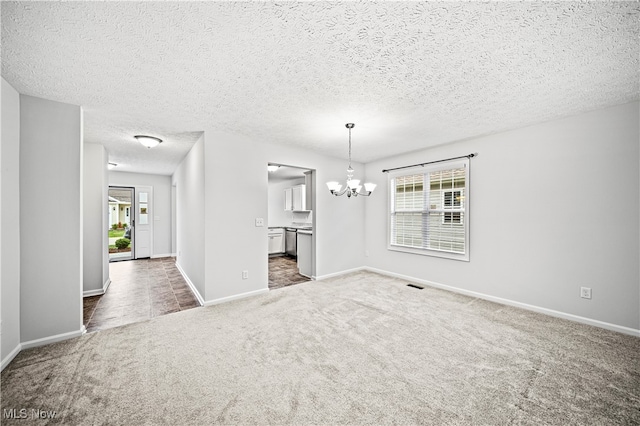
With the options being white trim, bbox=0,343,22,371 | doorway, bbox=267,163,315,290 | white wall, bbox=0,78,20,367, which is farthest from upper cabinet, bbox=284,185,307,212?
white trim, bbox=0,343,22,371

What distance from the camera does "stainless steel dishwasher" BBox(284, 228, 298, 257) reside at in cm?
738

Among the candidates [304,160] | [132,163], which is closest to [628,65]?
[304,160]

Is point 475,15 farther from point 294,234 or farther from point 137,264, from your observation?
point 137,264

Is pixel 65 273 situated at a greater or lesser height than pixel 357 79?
lesser

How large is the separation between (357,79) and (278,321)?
273cm

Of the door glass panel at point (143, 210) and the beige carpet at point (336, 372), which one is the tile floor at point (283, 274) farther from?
the door glass panel at point (143, 210)

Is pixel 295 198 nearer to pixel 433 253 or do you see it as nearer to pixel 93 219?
pixel 433 253

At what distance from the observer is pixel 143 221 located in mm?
7156

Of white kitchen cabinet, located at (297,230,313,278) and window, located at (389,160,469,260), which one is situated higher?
window, located at (389,160,469,260)

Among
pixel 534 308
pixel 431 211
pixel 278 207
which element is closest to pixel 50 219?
pixel 431 211

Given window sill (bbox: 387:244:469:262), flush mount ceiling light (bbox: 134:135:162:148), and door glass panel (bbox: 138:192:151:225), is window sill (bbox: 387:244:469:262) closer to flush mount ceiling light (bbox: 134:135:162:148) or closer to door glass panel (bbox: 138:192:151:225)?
flush mount ceiling light (bbox: 134:135:162:148)

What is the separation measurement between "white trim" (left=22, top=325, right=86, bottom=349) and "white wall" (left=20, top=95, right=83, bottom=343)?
1cm

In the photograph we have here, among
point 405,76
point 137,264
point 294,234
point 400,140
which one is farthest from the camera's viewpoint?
→ point 294,234

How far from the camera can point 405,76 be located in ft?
6.93
